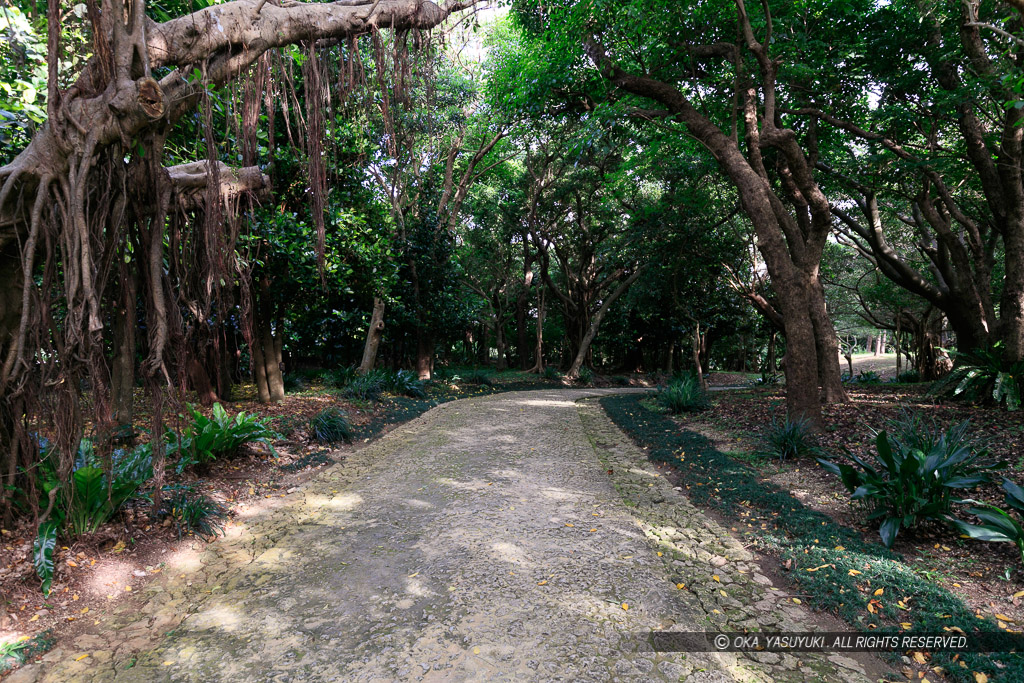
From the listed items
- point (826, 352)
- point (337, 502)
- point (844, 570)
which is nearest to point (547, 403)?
point (826, 352)

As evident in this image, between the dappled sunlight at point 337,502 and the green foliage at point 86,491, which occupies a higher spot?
the green foliage at point 86,491

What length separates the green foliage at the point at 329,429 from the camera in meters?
7.14

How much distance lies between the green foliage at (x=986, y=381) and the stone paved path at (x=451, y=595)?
18.3ft

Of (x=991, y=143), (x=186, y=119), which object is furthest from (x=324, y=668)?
(x=991, y=143)

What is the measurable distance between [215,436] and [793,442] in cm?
656

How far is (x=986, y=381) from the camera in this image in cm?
739

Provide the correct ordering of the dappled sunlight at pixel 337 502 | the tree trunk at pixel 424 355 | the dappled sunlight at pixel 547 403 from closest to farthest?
the dappled sunlight at pixel 337 502 < the dappled sunlight at pixel 547 403 < the tree trunk at pixel 424 355

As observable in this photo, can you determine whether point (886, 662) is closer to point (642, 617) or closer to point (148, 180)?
point (642, 617)

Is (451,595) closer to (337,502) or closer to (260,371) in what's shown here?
(337,502)

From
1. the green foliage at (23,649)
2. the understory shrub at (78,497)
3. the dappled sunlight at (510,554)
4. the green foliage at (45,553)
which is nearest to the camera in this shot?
the green foliage at (23,649)

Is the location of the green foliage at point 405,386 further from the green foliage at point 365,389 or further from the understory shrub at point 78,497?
the understory shrub at point 78,497

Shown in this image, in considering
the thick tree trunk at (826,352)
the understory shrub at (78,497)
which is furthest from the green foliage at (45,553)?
the thick tree trunk at (826,352)

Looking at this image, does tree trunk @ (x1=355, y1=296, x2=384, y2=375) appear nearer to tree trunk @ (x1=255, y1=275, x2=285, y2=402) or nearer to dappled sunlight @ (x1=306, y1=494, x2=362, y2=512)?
tree trunk @ (x1=255, y1=275, x2=285, y2=402)

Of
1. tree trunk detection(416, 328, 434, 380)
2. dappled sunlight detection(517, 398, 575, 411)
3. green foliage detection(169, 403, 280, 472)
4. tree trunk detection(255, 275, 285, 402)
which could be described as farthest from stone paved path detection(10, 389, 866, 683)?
tree trunk detection(416, 328, 434, 380)
